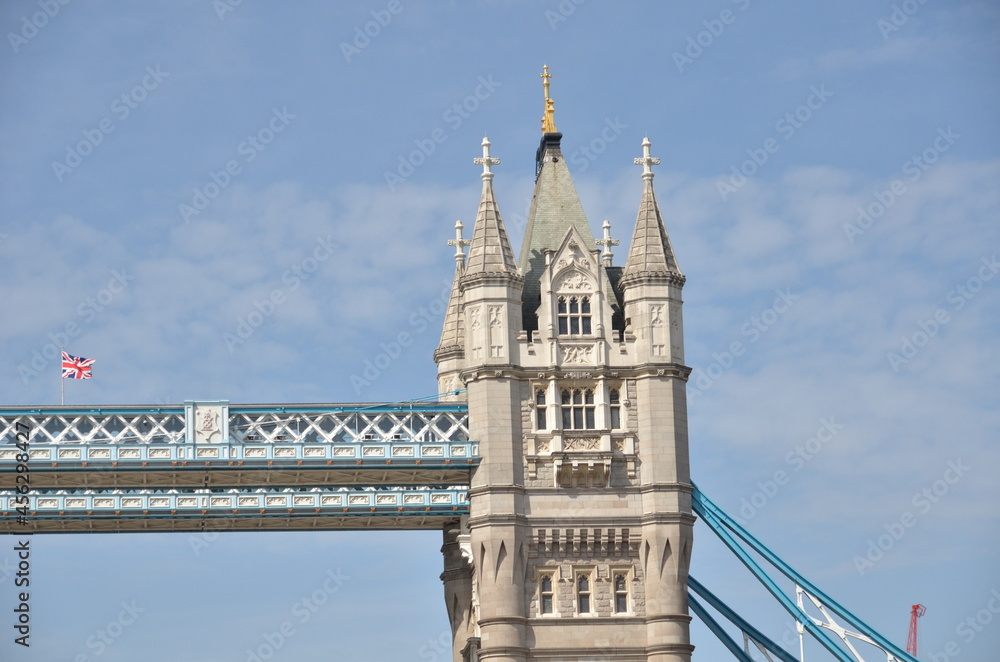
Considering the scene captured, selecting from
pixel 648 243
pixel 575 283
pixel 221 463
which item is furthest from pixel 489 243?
pixel 221 463

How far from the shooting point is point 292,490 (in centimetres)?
8025

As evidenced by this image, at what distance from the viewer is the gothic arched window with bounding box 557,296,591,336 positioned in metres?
80.9

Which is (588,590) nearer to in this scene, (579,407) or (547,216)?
(579,407)

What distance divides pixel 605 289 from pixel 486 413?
7.05m

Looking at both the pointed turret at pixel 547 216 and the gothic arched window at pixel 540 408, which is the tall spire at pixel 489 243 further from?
the gothic arched window at pixel 540 408

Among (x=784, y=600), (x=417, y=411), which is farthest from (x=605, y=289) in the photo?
(x=784, y=600)

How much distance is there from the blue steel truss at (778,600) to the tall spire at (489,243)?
11.7 metres

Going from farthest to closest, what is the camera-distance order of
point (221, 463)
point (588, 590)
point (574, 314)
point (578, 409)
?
1. point (574, 314)
2. point (578, 409)
3. point (221, 463)
4. point (588, 590)

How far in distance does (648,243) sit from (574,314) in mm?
4112

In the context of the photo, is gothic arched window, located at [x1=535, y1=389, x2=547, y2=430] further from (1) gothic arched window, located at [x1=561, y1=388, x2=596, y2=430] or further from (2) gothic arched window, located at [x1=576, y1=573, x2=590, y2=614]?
(2) gothic arched window, located at [x1=576, y1=573, x2=590, y2=614]

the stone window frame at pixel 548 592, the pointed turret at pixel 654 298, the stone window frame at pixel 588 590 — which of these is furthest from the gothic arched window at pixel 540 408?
the stone window frame at pixel 588 590

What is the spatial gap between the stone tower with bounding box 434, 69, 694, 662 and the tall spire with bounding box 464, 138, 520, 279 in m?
0.07

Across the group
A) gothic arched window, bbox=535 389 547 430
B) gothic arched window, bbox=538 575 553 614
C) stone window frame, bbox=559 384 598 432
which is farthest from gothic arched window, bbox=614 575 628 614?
gothic arched window, bbox=535 389 547 430

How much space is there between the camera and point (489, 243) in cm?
8069
